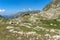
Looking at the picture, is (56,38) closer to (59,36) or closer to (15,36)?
(59,36)

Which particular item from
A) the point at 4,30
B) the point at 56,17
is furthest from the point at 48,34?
the point at 56,17

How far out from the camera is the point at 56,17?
372 feet

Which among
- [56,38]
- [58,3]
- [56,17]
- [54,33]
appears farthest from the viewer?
[58,3]

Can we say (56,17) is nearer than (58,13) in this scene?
Yes

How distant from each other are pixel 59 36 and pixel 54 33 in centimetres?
498

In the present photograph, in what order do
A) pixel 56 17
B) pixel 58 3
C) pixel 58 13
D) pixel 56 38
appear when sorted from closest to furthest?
pixel 56 38, pixel 56 17, pixel 58 13, pixel 58 3

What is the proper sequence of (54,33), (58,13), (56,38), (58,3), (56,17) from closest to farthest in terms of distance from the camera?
(56,38), (54,33), (56,17), (58,13), (58,3)

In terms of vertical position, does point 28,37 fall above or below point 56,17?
below

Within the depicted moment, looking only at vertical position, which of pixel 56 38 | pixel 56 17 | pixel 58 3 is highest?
pixel 58 3

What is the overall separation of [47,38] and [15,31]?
48.3ft

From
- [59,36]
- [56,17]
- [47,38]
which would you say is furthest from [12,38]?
[56,17]

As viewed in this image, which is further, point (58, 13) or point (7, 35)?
point (58, 13)

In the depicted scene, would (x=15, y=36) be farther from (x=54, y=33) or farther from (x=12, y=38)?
(x=54, y=33)

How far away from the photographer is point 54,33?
75.2m
